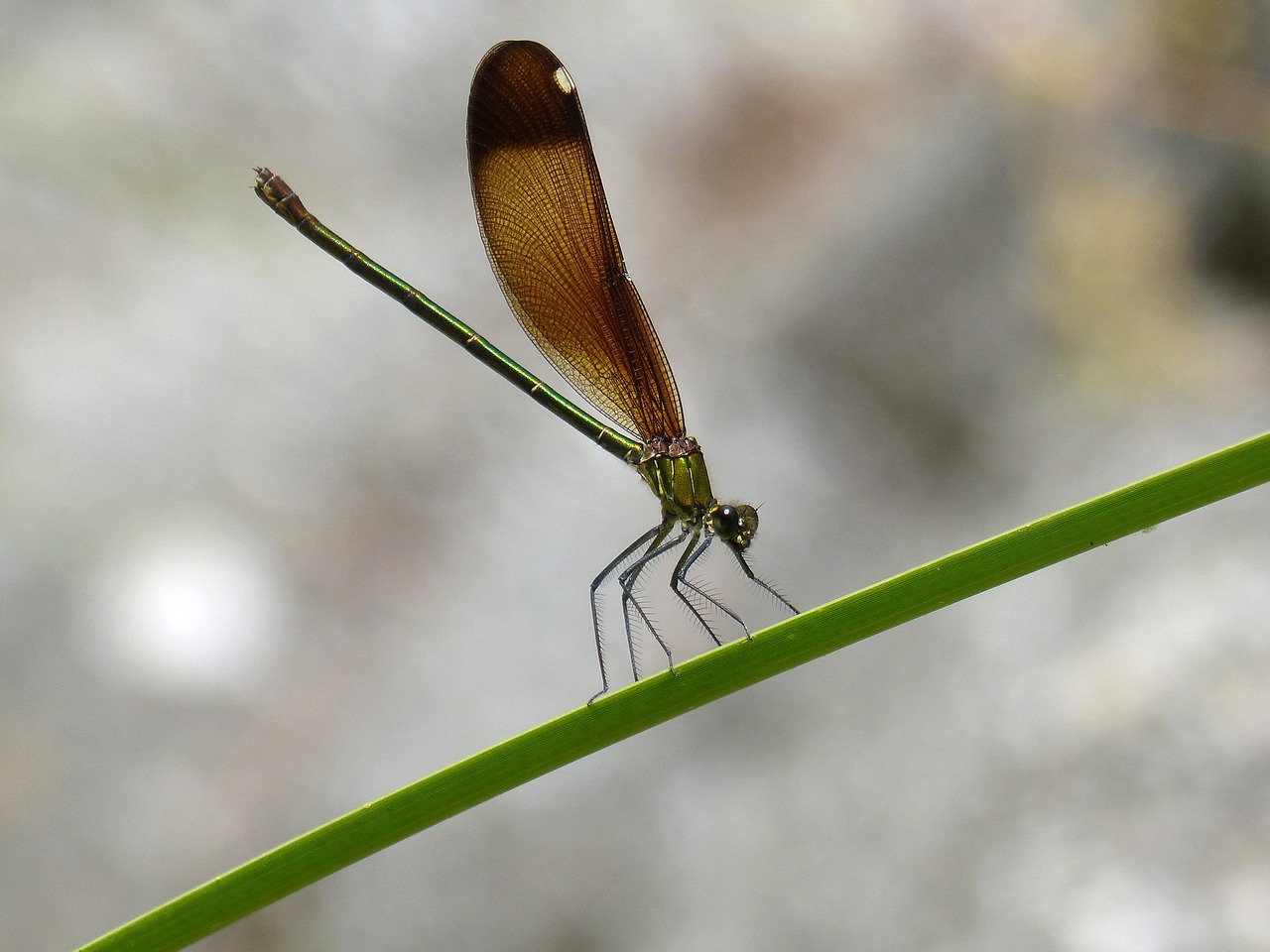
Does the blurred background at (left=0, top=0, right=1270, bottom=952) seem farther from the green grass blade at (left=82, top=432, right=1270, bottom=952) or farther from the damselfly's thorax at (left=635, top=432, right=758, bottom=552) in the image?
the green grass blade at (left=82, top=432, right=1270, bottom=952)

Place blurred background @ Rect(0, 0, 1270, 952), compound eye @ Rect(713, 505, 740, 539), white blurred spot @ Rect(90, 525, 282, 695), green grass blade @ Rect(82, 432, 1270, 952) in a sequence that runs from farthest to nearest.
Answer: white blurred spot @ Rect(90, 525, 282, 695), blurred background @ Rect(0, 0, 1270, 952), compound eye @ Rect(713, 505, 740, 539), green grass blade @ Rect(82, 432, 1270, 952)

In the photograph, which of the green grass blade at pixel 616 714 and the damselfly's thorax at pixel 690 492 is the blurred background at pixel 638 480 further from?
the green grass blade at pixel 616 714

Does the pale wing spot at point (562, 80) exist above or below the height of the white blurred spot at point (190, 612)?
above

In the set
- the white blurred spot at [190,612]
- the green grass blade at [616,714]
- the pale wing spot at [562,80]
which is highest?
the pale wing spot at [562,80]

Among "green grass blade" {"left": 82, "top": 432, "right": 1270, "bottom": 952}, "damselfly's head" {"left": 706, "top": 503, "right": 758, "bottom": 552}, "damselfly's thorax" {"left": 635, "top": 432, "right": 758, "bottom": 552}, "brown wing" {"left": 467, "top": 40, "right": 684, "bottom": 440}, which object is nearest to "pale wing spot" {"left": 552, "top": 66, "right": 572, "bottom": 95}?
"brown wing" {"left": 467, "top": 40, "right": 684, "bottom": 440}

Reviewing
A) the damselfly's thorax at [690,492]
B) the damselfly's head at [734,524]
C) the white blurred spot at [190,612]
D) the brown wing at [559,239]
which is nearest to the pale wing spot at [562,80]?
the brown wing at [559,239]

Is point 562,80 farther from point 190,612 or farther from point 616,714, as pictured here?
point 190,612

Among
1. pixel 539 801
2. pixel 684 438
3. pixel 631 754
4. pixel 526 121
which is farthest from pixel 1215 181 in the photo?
pixel 539 801
